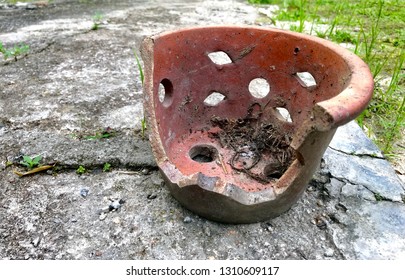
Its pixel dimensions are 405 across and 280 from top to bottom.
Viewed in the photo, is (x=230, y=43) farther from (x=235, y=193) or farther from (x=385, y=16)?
(x=385, y=16)

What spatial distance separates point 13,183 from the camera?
1706 mm

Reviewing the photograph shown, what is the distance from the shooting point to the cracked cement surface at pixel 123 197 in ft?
4.67

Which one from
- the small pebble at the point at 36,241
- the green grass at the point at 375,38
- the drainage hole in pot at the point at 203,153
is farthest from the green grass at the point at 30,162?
the green grass at the point at 375,38

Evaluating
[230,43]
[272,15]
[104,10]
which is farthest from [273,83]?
[104,10]

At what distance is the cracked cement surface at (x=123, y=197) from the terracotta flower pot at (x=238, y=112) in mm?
115

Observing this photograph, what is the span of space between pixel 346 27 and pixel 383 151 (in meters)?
2.07

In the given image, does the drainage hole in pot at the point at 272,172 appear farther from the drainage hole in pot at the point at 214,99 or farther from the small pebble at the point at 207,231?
the drainage hole in pot at the point at 214,99

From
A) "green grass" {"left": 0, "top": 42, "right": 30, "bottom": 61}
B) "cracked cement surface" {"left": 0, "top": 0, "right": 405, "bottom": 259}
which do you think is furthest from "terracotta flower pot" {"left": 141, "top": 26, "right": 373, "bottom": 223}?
"green grass" {"left": 0, "top": 42, "right": 30, "bottom": 61}

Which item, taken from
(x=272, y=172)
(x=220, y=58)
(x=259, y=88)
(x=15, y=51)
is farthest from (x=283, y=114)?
(x=15, y=51)

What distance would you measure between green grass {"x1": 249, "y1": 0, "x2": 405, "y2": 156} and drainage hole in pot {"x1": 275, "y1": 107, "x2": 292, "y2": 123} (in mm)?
444

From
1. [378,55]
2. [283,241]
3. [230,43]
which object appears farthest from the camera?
[378,55]

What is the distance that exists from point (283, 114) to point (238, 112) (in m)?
0.26

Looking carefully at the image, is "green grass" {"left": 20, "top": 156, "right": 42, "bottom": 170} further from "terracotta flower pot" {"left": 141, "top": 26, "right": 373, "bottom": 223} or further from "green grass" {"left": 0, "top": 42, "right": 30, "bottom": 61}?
"green grass" {"left": 0, "top": 42, "right": 30, "bottom": 61}

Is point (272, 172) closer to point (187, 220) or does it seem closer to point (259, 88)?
point (187, 220)
